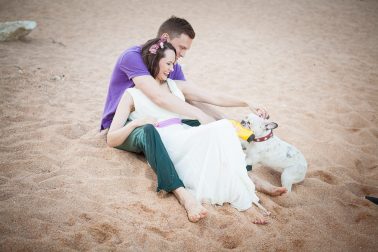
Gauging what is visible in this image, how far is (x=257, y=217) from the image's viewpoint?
2.67 meters

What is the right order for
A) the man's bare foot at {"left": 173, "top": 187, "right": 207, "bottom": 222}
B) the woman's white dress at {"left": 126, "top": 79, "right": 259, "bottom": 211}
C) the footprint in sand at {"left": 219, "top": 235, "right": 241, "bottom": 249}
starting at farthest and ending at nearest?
the woman's white dress at {"left": 126, "top": 79, "right": 259, "bottom": 211} → the man's bare foot at {"left": 173, "top": 187, "right": 207, "bottom": 222} → the footprint in sand at {"left": 219, "top": 235, "right": 241, "bottom": 249}

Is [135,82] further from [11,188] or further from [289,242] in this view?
[289,242]

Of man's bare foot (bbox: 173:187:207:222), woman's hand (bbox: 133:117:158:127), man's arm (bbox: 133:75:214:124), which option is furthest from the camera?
man's arm (bbox: 133:75:214:124)

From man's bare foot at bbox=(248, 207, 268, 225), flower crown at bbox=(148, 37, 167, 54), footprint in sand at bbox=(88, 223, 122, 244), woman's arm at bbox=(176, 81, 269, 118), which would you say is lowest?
footprint in sand at bbox=(88, 223, 122, 244)

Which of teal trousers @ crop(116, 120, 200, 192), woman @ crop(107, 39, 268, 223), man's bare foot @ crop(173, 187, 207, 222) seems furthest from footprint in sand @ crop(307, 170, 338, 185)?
teal trousers @ crop(116, 120, 200, 192)

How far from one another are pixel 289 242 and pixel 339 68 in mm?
5970

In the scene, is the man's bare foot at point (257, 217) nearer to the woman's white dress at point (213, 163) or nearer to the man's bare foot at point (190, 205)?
the woman's white dress at point (213, 163)

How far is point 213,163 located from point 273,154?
900 millimetres

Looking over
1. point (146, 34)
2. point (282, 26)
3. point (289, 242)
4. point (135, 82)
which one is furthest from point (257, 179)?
point (282, 26)

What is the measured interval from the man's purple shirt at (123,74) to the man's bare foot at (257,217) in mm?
1795

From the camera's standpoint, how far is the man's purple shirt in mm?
3188

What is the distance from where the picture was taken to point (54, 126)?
150 inches

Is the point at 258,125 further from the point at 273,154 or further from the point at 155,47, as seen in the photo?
the point at 155,47

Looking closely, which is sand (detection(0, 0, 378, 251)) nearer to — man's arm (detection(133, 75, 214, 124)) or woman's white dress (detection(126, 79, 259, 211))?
woman's white dress (detection(126, 79, 259, 211))
